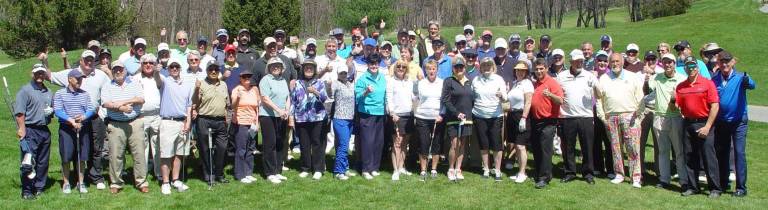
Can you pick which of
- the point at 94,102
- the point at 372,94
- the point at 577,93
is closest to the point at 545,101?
the point at 577,93

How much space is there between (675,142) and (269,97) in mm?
5640

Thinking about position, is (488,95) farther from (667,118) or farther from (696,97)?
(696,97)

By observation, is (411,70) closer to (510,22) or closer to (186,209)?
(186,209)

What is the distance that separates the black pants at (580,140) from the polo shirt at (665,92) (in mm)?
914

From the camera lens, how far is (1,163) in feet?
32.4

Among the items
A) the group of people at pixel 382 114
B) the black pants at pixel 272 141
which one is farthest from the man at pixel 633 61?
the black pants at pixel 272 141

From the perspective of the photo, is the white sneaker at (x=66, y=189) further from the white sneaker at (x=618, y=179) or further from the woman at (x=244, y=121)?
the white sneaker at (x=618, y=179)

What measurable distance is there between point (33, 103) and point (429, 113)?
16.7 feet

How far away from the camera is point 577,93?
880 cm

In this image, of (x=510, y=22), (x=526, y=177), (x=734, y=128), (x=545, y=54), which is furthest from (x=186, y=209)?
(x=510, y=22)

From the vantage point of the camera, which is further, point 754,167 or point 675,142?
point 754,167

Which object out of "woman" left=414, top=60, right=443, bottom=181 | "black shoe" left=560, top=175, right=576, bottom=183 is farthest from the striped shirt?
"black shoe" left=560, top=175, right=576, bottom=183

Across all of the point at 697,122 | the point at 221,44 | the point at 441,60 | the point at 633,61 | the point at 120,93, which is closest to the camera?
the point at 120,93

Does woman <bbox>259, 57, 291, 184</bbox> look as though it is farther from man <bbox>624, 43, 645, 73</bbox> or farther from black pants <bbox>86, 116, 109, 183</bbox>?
man <bbox>624, 43, 645, 73</bbox>
